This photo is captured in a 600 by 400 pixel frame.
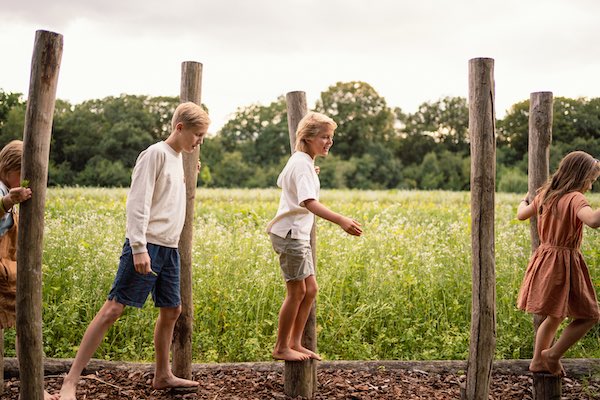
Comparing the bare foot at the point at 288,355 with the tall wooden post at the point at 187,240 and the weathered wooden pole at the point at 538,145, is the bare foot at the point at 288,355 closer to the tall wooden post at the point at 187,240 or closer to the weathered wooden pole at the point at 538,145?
the tall wooden post at the point at 187,240

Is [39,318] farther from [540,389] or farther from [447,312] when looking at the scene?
[447,312]

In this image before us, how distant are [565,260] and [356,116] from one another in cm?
3655

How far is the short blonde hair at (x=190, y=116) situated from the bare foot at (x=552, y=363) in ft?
9.49

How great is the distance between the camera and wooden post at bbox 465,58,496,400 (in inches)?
162

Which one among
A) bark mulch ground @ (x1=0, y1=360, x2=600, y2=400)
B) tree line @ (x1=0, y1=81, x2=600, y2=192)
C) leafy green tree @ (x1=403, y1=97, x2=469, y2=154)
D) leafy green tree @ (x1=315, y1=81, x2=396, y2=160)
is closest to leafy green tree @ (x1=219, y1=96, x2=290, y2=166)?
tree line @ (x1=0, y1=81, x2=600, y2=192)

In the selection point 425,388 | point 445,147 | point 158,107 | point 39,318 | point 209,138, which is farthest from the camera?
point 445,147

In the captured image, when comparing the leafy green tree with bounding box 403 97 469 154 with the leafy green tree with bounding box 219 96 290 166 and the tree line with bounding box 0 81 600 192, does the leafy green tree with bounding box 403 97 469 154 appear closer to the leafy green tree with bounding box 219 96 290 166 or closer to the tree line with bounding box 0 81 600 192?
the tree line with bounding box 0 81 600 192

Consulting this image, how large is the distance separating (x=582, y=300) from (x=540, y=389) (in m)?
0.76

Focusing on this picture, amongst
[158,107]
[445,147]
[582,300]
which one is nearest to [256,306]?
[582,300]

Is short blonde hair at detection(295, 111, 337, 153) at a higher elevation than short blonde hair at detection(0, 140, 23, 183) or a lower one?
higher

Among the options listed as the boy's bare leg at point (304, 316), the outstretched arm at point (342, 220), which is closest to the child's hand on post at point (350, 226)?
the outstretched arm at point (342, 220)

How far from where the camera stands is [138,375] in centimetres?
487

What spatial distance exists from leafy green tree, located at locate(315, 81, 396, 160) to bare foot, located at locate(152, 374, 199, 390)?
32.4m

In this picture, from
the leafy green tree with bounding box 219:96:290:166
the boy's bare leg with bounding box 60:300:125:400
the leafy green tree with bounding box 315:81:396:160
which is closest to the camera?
the boy's bare leg with bounding box 60:300:125:400
